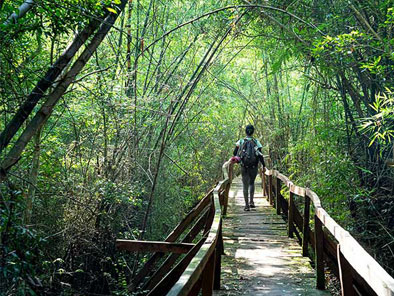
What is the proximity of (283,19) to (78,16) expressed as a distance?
3.72 m

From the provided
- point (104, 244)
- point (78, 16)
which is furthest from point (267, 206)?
point (78, 16)

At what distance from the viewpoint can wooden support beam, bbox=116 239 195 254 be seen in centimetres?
473

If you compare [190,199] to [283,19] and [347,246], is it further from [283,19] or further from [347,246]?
[347,246]

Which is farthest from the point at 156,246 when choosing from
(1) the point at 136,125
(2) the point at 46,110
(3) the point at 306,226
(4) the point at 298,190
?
(1) the point at 136,125

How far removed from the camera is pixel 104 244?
24.3ft

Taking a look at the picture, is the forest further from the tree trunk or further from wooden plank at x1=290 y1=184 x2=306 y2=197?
wooden plank at x1=290 y1=184 x2=306 y2=197

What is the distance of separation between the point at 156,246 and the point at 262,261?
4.18ft

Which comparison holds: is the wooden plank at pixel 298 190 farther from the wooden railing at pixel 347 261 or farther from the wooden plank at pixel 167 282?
the wooden plank at pixel 167 282

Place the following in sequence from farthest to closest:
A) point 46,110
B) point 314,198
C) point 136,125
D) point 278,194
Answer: point 278,194 < point 136,125 < point 314,198 < point 46,110

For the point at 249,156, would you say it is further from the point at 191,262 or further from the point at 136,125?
the point at 191,262

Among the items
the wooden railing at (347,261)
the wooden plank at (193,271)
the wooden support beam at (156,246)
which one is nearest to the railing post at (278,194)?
the wooden railing at (347,261)

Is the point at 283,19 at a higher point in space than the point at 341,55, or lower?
higher

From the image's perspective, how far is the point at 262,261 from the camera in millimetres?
5176

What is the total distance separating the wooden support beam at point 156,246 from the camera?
186 inches
